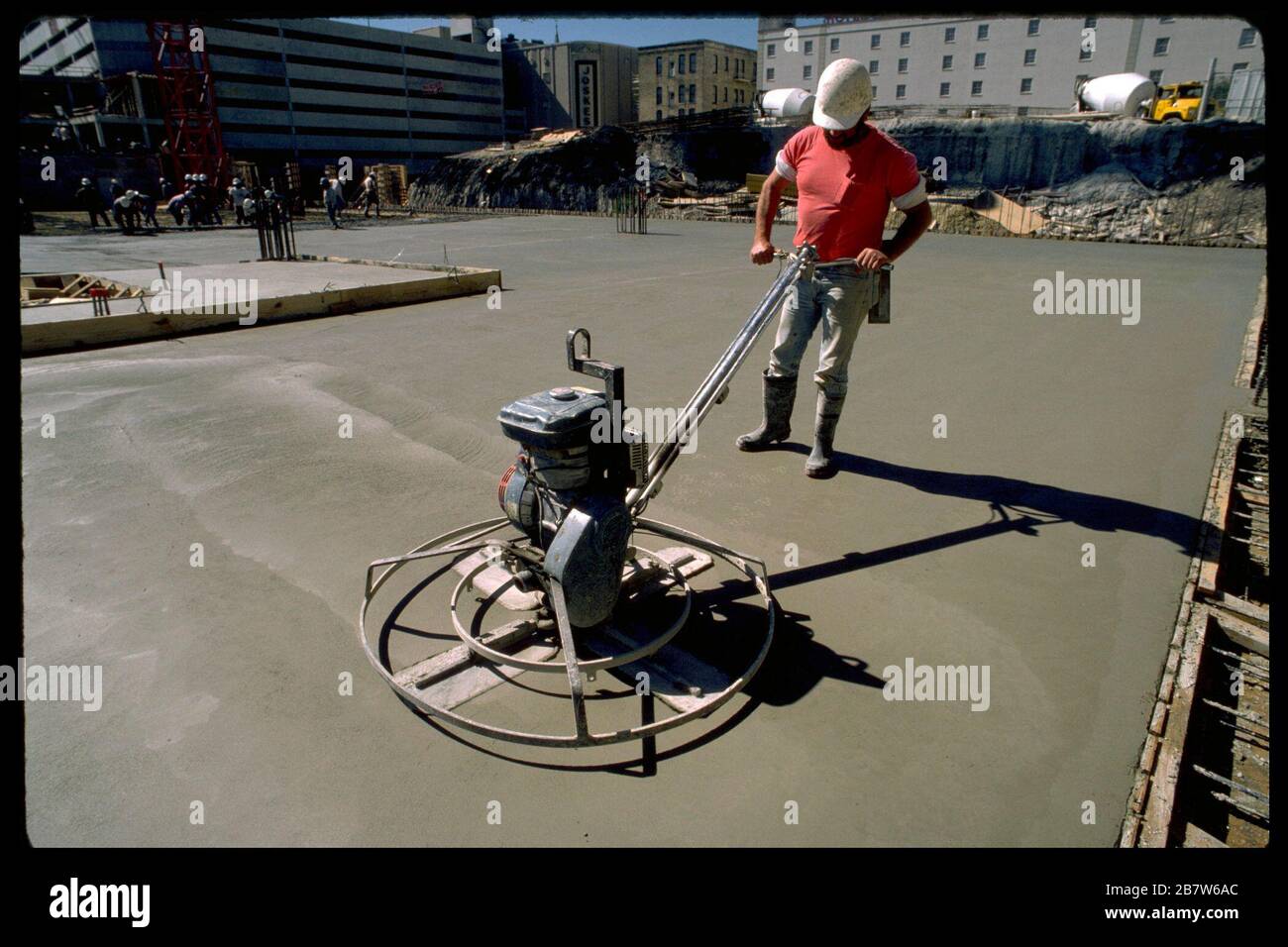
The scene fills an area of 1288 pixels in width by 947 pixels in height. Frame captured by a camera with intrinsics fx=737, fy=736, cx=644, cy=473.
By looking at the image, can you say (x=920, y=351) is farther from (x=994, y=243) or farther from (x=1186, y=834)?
(x=994, y=243)

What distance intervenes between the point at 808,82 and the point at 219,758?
222 feet

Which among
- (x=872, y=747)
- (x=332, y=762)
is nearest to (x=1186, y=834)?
(x=872, y=747)

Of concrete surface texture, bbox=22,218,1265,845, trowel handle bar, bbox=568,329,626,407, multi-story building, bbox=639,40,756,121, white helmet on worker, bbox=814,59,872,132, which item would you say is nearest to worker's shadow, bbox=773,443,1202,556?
concrete surface texture, bbox=22,218,1265,845

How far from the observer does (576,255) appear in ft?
55.6

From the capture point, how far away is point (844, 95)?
3.89 m

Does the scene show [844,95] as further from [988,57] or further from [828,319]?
[988,57]

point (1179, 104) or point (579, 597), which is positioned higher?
point (1179, 104)

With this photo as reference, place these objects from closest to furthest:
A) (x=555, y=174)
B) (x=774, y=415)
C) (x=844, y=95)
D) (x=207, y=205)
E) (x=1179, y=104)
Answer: (x=844, y=95) → (x=774, y=415) → (x=207, y=205) → (x=1179, y=104) → (x=555, y=174)

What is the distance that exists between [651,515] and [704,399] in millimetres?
1164

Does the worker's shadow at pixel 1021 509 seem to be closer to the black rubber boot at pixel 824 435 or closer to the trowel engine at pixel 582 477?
the black rubber boot at pixel 824 435

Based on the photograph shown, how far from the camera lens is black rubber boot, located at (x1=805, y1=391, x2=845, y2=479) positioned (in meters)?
4.66
